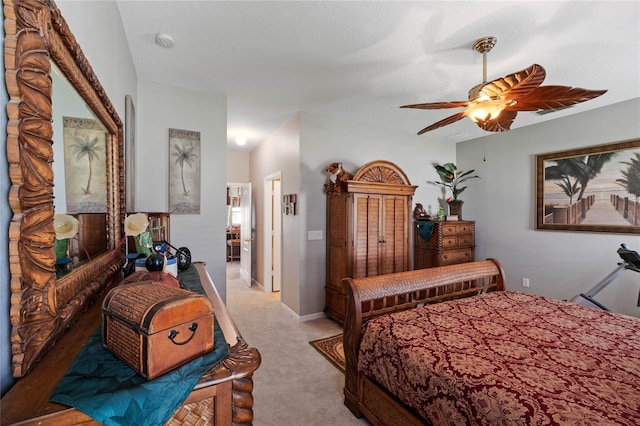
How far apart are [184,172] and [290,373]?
2.22 m

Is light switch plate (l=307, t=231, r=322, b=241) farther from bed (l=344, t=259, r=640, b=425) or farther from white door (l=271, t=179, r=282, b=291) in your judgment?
bed (l=344, t=259, r=640, b=425)

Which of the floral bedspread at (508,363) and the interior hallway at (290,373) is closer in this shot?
the floral bedspread at (508,363)

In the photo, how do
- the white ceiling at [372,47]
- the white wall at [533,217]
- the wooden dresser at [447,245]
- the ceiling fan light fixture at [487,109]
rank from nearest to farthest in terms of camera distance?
the white ceiling at [372,47], the ceiling fan light fixture at [487,109], the white wall at [533,217], the wooden dresser at [447,245]

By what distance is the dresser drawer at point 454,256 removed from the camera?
4234 millimetres

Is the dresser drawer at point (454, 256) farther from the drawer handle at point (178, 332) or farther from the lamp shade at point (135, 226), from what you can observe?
the drawer handle at point (178, 332)

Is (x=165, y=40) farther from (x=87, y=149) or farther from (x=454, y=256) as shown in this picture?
(x=454, y=256)

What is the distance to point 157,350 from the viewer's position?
0.60 metres

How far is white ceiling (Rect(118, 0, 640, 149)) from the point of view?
1.86 meters

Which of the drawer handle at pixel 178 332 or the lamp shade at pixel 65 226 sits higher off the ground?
the lamp shade at pixel 65 226

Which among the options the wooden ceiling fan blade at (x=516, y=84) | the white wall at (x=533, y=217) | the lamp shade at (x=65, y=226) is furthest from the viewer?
the white wall at (x=533, y=217)

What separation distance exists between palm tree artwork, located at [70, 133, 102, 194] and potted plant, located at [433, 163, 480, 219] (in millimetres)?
4589

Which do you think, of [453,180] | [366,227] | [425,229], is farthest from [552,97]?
[453,180]

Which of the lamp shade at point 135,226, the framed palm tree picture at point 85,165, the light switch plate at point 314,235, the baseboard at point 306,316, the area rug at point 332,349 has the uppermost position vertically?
the framed palm tree picture at point 85,165

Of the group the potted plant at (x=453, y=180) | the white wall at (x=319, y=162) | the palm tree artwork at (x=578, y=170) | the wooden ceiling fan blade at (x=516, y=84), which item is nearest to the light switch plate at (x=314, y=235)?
the white wall at (x=319, y=162)
